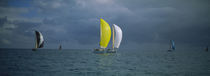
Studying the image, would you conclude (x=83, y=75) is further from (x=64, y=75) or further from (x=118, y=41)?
(x=118, y=41)

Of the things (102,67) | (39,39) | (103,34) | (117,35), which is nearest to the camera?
(102,67)

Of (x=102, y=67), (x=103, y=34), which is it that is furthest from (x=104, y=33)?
(x=102, y=67)

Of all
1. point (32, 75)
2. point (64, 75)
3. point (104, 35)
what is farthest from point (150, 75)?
point (104, 35)

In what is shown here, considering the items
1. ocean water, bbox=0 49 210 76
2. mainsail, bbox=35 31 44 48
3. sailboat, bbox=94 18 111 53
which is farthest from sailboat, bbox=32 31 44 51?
ocean water, bbox=0 49 210 76

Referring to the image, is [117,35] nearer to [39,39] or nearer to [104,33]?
[104,33]

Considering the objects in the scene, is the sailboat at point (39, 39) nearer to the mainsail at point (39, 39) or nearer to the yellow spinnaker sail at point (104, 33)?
the mainsail at point (39, 39)

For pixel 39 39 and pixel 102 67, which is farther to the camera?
pixel 39 39

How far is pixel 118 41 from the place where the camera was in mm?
68562

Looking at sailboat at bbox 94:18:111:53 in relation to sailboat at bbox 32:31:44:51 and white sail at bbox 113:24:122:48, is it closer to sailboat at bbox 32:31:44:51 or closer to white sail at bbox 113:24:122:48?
white sail at bbox 113:24:122:48

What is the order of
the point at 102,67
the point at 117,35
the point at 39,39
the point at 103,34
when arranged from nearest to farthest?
1. the point at 102,67
2. the point at 103,34
3. the point at 117,35
4. the point at 39,39

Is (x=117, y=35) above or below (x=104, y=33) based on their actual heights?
below

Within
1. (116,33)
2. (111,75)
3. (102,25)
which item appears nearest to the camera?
(111,75)

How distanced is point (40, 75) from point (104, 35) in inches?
1564

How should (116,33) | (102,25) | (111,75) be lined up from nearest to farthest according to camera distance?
1. (111,75)
2. (102,25)
3. (116,33)
